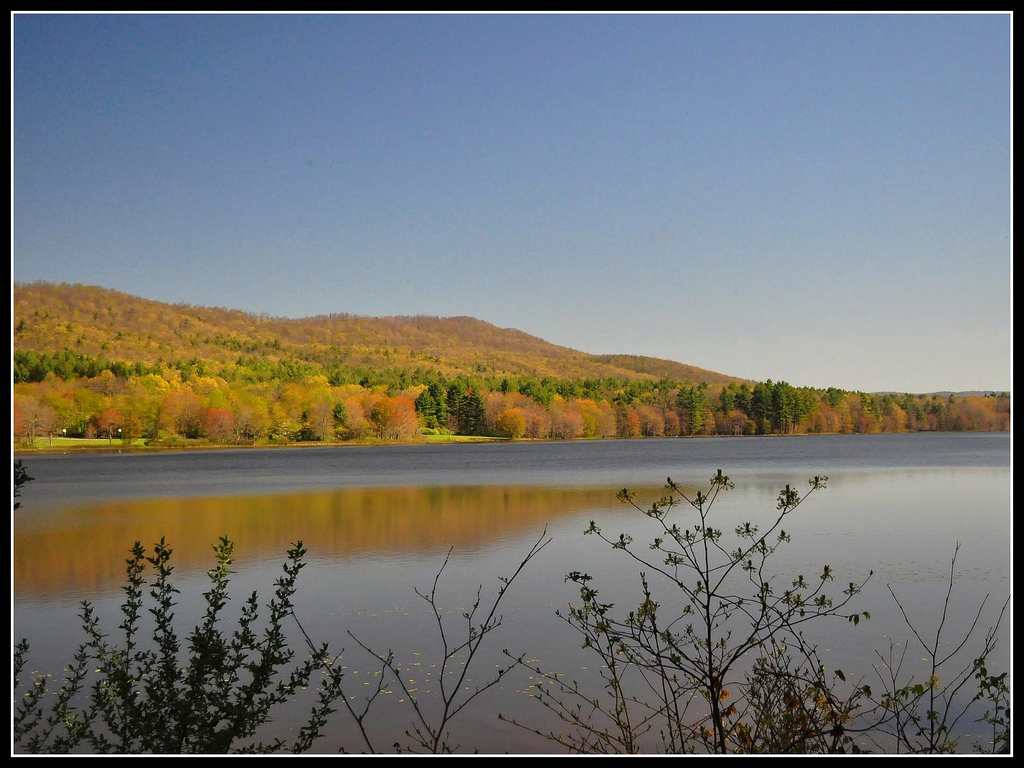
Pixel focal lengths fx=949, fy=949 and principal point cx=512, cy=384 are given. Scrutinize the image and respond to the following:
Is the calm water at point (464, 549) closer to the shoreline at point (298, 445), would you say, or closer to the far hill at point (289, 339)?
the shoreline at point (298, 445)

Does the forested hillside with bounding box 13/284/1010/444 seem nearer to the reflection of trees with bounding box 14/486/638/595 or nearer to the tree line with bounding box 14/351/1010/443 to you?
the tree line with bounding box 14/351/1010/443

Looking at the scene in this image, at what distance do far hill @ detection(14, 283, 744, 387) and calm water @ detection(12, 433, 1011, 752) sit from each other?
155 feet

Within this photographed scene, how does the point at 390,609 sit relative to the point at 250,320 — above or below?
below

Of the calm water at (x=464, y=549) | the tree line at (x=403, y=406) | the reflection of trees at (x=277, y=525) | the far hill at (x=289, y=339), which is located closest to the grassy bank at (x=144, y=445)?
the tree line at (x=403, y=406)

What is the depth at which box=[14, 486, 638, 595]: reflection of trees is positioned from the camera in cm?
1068

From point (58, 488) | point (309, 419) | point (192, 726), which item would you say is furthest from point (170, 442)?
point (192, 726)

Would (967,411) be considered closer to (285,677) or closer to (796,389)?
(796,389)

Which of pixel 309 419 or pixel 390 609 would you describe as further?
pixel 309 419

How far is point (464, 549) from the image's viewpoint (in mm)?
11109

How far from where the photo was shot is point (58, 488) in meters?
24.5

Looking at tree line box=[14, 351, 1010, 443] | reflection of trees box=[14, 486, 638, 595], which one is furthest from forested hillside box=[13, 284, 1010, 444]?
reflection of trees box=[14, 486, 638, 595]

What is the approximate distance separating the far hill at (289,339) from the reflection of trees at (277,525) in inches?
1888

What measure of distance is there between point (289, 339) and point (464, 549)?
80.5 metres

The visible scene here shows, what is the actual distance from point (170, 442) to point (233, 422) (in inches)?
168
